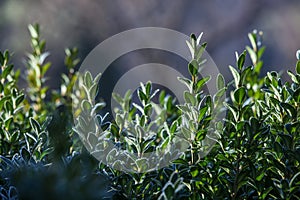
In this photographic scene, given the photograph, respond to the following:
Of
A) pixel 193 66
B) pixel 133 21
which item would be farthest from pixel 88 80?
pixel 133 21

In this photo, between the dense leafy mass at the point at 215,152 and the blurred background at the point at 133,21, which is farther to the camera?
the blurred background at the point at 133,21

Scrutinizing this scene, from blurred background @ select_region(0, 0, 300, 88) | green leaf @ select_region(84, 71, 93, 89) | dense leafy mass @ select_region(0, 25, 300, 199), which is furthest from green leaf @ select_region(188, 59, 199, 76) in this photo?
blurred background @ select_region(0, 0, 300, 88)

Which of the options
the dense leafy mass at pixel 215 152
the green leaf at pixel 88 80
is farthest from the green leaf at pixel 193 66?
the green leaf at pixel 88 80

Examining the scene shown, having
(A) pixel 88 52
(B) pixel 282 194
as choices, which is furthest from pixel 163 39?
(B) pixel 282 194

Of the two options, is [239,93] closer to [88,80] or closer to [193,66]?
[193,66]

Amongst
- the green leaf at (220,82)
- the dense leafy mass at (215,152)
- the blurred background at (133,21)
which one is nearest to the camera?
the dense leafy mass at (215,152)

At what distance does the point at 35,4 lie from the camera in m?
3.84

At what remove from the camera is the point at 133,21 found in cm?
381

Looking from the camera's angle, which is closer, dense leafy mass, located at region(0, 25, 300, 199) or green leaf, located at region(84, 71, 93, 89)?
dense leafy mass, located at region(0, 25, 300, 199)

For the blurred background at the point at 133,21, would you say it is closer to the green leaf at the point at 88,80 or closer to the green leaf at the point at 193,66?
the green leaf at the point at 88,80

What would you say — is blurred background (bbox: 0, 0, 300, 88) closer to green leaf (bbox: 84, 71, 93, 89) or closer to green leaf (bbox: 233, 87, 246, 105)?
green leaf (bbox: 84, 71, 93, 89)

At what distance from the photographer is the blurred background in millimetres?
3775

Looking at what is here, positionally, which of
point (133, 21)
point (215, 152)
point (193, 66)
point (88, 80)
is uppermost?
point (133, 21)

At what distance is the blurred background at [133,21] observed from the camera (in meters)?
3.78
